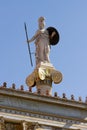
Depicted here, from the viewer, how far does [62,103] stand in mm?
38562

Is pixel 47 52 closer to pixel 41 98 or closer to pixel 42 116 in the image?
pixel 41 98

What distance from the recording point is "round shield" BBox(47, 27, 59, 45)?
44.6 m

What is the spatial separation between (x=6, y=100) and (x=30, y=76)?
6243 millimetres

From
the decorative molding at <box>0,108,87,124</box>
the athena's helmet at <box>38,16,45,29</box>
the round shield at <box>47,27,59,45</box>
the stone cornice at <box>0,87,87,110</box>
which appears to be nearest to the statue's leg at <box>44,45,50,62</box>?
the round shield at <box>47,27,59,45</box>

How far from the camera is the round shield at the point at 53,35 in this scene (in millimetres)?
44594

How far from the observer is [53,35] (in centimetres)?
4472

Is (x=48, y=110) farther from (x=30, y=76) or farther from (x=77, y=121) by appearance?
(x=30, y=76)

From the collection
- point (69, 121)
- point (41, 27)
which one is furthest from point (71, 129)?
point (41, 27)

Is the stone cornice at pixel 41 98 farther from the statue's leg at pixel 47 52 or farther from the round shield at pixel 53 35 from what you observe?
the round shield at pixel 53 35

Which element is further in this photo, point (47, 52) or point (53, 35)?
point (53, 35)

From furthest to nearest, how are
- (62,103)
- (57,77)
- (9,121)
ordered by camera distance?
(57,77)
(62,103)
(9,121)

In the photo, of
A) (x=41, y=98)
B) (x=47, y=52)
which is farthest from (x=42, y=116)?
(x=47, y=52)

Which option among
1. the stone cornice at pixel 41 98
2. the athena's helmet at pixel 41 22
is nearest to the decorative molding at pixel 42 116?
the stone cornice at pixel 41 98

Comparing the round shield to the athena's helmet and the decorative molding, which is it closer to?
the athena's helmet
